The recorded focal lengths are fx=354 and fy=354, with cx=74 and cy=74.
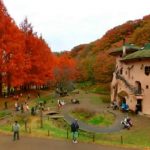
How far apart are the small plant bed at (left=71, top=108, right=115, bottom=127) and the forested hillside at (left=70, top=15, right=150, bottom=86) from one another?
25.9m

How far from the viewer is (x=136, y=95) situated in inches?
1822

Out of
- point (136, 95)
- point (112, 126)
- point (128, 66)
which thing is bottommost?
point (112, 126)

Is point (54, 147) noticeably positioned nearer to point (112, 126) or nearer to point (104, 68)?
point (112, 126)

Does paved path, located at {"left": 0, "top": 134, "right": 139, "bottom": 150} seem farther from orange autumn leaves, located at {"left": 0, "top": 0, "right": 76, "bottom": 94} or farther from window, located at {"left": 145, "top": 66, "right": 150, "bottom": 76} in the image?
orange autumn leaves, located at {"left": 0, "top": 0, "right": 76, "bottom": 94}

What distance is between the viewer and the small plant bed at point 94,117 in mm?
40688

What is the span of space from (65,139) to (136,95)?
20379mm

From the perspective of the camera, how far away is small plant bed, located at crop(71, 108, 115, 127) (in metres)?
40.7

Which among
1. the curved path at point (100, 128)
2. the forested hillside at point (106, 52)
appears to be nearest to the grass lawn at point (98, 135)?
the curved path at point (100, 128)

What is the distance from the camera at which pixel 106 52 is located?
8275cm

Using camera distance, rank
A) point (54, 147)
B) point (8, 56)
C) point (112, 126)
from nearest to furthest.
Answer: point (54, 147) → point (112, 126) → point (8, 56)

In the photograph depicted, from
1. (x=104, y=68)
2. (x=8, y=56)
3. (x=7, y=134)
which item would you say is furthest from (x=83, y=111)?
(x=104, y=68)

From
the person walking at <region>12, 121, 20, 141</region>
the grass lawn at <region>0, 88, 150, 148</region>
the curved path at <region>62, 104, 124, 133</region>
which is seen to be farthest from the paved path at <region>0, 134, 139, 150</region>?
the curved path at <region>62, 104, 124, 133</region>

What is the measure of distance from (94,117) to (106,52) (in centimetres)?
4163

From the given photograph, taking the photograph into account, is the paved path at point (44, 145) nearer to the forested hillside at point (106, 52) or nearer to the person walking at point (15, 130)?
the person walking at point (15, 130)
